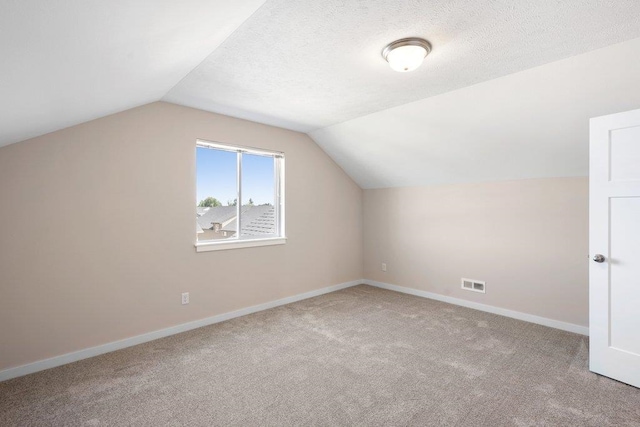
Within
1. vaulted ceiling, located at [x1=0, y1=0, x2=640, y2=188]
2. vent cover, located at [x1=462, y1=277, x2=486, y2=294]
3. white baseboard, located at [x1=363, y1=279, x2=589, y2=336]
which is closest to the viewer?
vaulted ceiling, located at [x1=0, y1=0, x2=640, y2=188]

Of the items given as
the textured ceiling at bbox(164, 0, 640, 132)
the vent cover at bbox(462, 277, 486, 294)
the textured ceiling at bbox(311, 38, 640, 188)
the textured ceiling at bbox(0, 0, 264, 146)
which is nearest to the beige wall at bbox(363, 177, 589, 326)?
→ the vent cover at bbox(462, 277, 486, 294)

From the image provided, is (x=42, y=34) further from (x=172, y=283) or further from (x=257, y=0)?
(x=172, y=283)

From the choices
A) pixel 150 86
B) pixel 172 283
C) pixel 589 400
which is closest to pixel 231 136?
pixel 150 86

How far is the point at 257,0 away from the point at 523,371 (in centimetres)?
307

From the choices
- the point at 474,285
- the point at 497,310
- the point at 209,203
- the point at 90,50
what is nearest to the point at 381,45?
the point at 90,50

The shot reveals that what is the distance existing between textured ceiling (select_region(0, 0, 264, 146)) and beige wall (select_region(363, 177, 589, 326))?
3362 mm

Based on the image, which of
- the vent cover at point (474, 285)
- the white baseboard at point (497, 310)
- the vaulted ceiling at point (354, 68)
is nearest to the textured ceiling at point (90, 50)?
the vaulted ceiling at point (354, 68)

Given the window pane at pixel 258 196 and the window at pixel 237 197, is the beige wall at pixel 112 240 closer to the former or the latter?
the window at pixel 237 197

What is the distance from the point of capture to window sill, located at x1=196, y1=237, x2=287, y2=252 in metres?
3.44

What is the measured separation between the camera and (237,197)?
3846 millimetres

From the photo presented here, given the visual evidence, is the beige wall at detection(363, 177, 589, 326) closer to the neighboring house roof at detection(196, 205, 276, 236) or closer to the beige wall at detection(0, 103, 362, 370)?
the neighboring house roof at detection(196, 205, 276, 236)

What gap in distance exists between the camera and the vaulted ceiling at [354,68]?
1350 mm

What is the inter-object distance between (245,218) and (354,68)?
7.54 feet

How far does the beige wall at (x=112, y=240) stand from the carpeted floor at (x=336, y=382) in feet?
1.05
